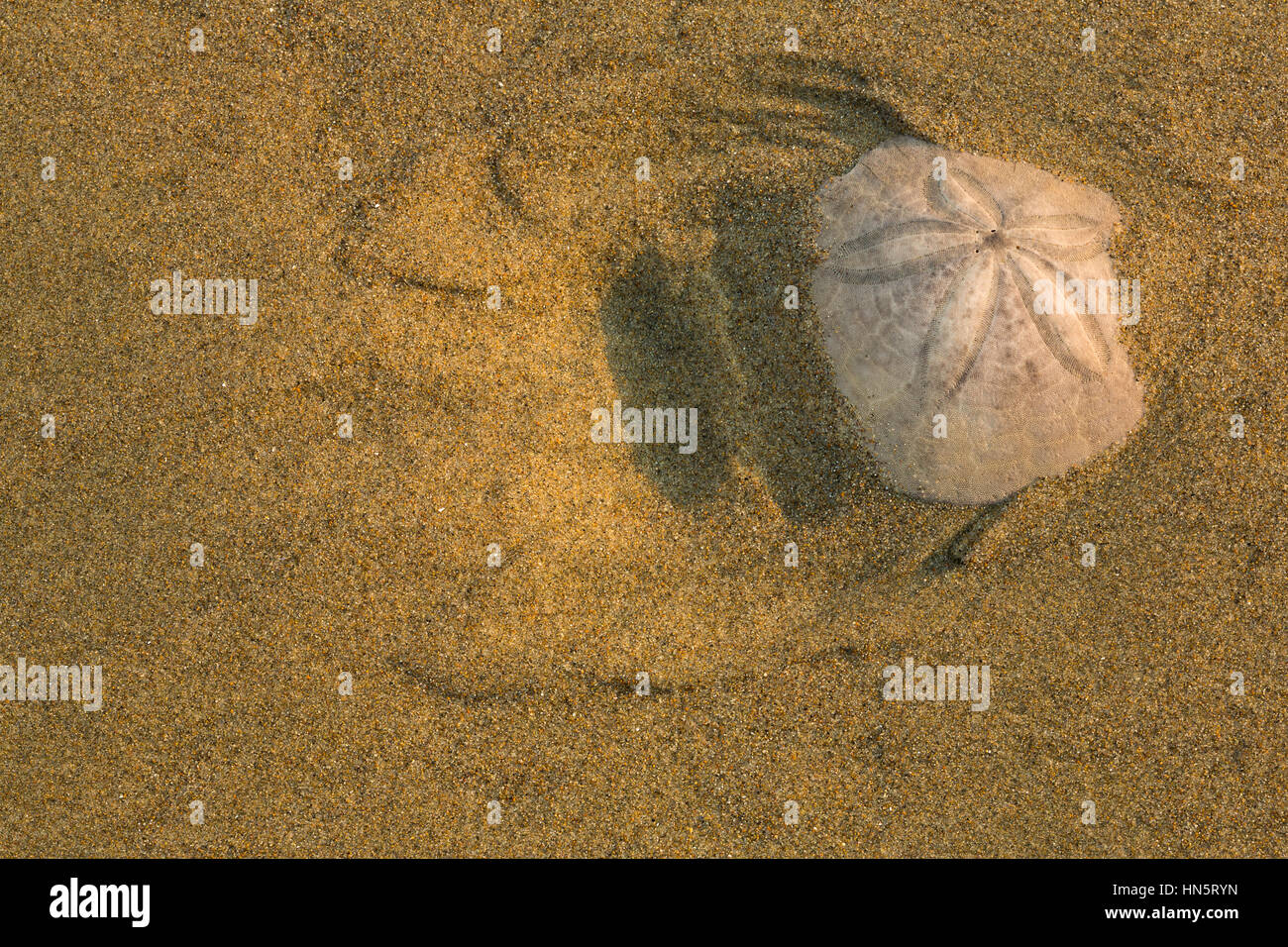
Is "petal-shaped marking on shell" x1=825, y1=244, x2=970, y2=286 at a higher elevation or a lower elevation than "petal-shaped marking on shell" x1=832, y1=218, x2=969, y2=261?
lower

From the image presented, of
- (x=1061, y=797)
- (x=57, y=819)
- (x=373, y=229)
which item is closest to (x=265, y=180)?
(x=373, y=229)

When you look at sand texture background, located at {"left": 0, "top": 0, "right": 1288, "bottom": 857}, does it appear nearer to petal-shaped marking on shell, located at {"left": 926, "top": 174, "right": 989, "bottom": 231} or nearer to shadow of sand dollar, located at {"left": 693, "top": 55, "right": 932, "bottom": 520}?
shadow of sand dollar, located at {"left": 693, "top": 55, "right": 932, "bottom": 520}

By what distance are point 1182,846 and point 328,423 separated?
4.99 meters

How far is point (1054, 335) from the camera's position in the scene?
4344 mm

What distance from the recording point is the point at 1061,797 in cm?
458

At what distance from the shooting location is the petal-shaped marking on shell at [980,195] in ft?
14.4

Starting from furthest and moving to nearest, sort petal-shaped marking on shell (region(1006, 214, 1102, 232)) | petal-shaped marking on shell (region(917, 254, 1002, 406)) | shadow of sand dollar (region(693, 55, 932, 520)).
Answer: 1. shadow of sand dollar (region(693, 55, 932, 520))
2. petal-shaped marking on shell (region(1006, 214, 1102, 232))
3. petal-shaped marking on shell (region(917, 254, 1002, 406))

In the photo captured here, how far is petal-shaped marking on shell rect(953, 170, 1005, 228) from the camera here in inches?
173

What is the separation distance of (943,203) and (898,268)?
418 mm

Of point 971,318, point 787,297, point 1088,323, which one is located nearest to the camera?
point 971,318

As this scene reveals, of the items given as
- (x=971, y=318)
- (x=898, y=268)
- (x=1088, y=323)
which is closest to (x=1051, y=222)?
(x=1088, y=323)

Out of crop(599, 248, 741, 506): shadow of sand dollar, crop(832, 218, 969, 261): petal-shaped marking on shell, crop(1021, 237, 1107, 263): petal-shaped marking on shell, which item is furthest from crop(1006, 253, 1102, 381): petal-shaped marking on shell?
crop(599, 248, 741, 506): shadow of sand dollar

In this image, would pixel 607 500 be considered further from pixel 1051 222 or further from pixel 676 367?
pixel 1051 222

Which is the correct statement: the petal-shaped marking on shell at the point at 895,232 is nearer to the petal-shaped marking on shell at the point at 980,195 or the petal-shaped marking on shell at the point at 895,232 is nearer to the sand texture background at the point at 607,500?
the petal-shaped marking on shell at the point at 980,195
